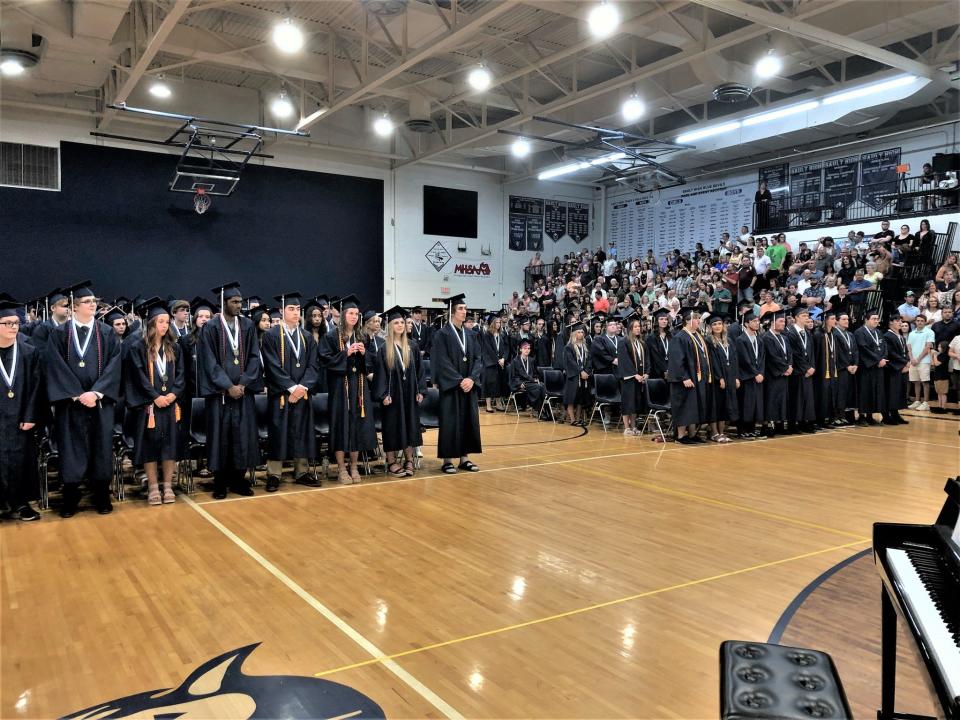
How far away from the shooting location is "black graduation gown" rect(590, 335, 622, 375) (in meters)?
11.6

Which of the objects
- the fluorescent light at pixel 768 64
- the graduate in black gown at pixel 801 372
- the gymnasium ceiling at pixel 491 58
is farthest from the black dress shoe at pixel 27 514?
the fluorescent light at pixel 768 64

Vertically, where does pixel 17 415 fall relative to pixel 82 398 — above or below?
below

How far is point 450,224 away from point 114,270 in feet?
32.0

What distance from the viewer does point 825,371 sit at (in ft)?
36.1

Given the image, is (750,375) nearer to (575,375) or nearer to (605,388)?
(605,388)

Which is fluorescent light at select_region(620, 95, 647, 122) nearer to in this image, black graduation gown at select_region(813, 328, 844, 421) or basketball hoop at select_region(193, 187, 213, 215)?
black graduation gown at select_region(813, 328, 844, 421)

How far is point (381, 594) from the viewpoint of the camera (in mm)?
3975

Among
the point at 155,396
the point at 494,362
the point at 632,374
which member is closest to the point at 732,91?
the point at 632,374

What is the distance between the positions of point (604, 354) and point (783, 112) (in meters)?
8.76

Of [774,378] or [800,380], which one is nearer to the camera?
[774,378]

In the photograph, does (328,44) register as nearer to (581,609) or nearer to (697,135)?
(697,135)

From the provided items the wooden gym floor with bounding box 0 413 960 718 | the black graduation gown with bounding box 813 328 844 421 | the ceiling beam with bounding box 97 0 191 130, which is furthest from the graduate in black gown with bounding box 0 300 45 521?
the black graduation gown with bounding box 813 328 844 421

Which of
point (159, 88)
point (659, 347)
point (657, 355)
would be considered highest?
point (159, 88)

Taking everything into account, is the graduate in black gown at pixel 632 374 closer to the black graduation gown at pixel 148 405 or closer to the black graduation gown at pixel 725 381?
the black graduation gown at pixel 725 381
